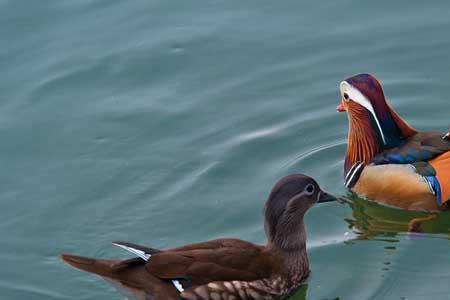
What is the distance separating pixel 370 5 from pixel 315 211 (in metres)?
3.24

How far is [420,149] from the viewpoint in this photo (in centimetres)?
880

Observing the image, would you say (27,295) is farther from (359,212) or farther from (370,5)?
(370,5)

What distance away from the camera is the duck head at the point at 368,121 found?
9094 mm

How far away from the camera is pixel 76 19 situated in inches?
461

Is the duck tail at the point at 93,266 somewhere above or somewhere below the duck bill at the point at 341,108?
below

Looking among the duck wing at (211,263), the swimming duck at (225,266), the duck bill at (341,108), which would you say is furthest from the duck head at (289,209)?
the duck bill at (341,108)

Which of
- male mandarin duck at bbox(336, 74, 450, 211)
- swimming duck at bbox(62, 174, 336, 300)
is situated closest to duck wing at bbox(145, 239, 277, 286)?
swimming duck at bbox(62, 174, 336, 300)

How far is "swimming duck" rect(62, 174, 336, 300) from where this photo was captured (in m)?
7.43

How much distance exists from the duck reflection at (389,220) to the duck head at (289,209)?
0.67 meters

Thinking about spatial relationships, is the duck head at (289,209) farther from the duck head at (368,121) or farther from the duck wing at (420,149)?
the duck head at (368,121)

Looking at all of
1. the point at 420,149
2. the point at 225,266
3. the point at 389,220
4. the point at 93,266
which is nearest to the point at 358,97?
the point at 420,149

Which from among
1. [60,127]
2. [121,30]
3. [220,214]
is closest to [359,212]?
[220,214]

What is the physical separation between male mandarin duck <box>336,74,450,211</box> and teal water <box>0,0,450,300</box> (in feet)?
0.56

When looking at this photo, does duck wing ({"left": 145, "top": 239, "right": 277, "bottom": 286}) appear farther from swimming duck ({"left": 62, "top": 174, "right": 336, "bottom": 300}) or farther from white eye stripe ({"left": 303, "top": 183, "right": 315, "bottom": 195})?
white eye stripe ({"left": 303, "top": 183, "right": 315, "bottom": 195})
